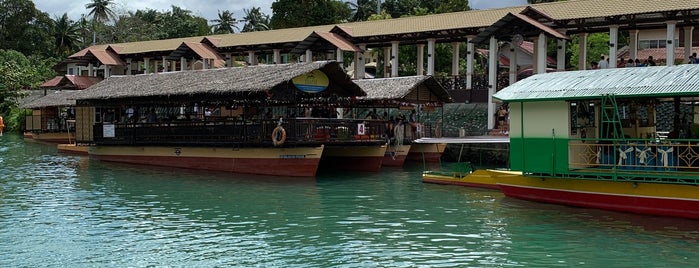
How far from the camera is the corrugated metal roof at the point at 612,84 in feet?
47.5

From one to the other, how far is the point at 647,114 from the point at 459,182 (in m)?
5.69

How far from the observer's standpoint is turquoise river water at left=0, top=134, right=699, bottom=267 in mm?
11648

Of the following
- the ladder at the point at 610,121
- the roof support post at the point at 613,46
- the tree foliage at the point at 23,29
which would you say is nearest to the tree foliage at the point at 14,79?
the tree foliage at the point at 23,29

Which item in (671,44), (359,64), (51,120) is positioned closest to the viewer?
(671,44)

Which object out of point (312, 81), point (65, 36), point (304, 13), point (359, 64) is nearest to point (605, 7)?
point (359, 64)

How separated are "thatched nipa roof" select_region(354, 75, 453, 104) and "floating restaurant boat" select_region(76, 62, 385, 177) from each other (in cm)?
130

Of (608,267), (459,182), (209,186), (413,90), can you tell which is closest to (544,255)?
(608,267)

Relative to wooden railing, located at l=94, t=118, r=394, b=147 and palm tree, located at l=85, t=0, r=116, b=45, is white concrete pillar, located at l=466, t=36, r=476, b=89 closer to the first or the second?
wooden railing, located at l=94, t=118, r=394, b=147

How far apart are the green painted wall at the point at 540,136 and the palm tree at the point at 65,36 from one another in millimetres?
67615

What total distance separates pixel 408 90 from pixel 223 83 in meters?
7.11

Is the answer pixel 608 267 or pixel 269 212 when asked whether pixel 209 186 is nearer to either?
pixel 269 212

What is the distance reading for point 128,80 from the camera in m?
31.0

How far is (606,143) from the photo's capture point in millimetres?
16234

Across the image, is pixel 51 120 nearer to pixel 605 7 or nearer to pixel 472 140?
pixel 472 140
